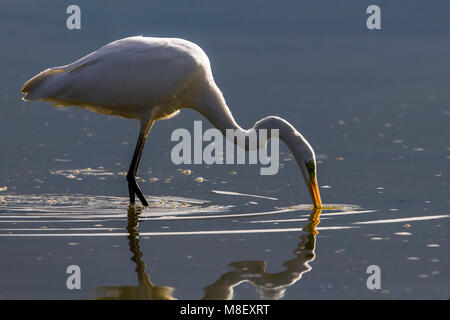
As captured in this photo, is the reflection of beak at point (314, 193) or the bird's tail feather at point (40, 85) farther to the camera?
the bird's tail feather at point (40, 85)

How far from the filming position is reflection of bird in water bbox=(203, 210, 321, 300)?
20.6 feet

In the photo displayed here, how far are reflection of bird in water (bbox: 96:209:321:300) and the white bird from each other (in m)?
2.10

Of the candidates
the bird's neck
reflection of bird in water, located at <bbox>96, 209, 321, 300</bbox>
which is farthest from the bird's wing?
reflection of bird in water, located at <bbox>96, 209, 321, 300</bbox>

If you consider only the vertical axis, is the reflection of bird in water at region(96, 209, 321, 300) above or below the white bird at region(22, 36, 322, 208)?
below

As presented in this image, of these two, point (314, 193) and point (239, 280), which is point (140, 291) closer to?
point (239, 280)

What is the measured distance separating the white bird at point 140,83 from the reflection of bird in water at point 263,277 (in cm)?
235
